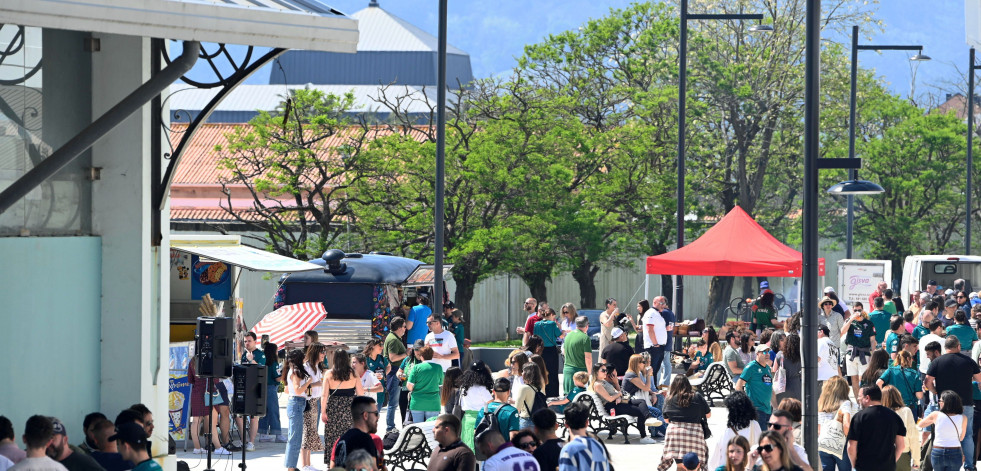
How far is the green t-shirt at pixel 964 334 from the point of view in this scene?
17.2 m

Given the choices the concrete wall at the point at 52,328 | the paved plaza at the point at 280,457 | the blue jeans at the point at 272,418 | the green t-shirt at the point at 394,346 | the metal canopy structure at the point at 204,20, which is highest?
the metal canopy structure at the point at 204,20

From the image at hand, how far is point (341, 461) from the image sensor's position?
948 centimetres

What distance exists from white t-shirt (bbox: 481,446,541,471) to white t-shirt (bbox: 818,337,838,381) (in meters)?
7.23

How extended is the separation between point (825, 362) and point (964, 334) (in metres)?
3.11

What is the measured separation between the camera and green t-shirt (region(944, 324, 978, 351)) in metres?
17.2

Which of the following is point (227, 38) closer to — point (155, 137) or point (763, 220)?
point (155, 137)

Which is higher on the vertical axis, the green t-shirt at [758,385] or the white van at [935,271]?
the white van at [935,271]

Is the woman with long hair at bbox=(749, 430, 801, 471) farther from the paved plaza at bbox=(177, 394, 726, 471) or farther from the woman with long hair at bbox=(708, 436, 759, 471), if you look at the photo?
the paved plaza at bbox=(177, 394, 726, 471)

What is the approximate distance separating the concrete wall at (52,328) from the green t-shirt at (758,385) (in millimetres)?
7263

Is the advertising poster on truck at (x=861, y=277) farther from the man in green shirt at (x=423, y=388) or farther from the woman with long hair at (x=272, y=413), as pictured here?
the man in green shirt at (x=423, y=388)

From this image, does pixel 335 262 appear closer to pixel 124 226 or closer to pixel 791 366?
pixel 791 366

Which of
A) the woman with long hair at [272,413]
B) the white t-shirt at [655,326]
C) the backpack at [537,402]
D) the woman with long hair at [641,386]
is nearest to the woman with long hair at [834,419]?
the backpack at [537,402]

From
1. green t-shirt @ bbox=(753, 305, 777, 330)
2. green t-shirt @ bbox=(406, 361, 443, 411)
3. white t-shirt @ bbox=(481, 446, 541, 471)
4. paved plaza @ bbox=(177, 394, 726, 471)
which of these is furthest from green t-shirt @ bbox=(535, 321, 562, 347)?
white t-shirt @ bbox=(481, 446, 541, 471)

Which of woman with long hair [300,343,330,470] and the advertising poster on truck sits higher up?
the advertising poster on truck
